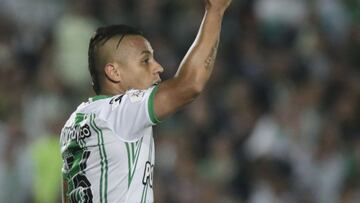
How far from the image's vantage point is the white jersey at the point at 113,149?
4.93 metres

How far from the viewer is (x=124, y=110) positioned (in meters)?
4.93

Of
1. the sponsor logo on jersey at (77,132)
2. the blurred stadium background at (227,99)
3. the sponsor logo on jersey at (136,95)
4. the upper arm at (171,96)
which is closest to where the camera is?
the upper arm at (171,96)

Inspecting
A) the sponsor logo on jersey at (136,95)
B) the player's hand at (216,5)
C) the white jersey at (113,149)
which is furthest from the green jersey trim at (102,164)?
the player's hand at (216,5)

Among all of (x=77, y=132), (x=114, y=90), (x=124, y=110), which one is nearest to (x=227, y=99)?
(x=114, y=90)

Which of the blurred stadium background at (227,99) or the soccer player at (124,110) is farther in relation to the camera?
the blurred stadium background at (227,99)

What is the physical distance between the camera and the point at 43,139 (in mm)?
11055

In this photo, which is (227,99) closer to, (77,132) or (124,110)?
(77,132)

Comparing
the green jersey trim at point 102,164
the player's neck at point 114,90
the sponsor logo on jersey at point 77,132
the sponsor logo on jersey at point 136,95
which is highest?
the player's neck at point 114,90

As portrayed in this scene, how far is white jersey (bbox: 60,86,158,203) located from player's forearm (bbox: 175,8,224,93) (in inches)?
7.1

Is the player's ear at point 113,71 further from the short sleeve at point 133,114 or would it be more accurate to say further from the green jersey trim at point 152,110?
the green jersey trim at point 152,110

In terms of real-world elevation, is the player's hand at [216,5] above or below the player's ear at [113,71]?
above

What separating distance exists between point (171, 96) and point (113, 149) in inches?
15.7

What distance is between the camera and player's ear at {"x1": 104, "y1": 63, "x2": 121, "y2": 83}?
17.0ft

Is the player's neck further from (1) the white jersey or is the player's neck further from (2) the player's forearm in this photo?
(2) the player's forearm
